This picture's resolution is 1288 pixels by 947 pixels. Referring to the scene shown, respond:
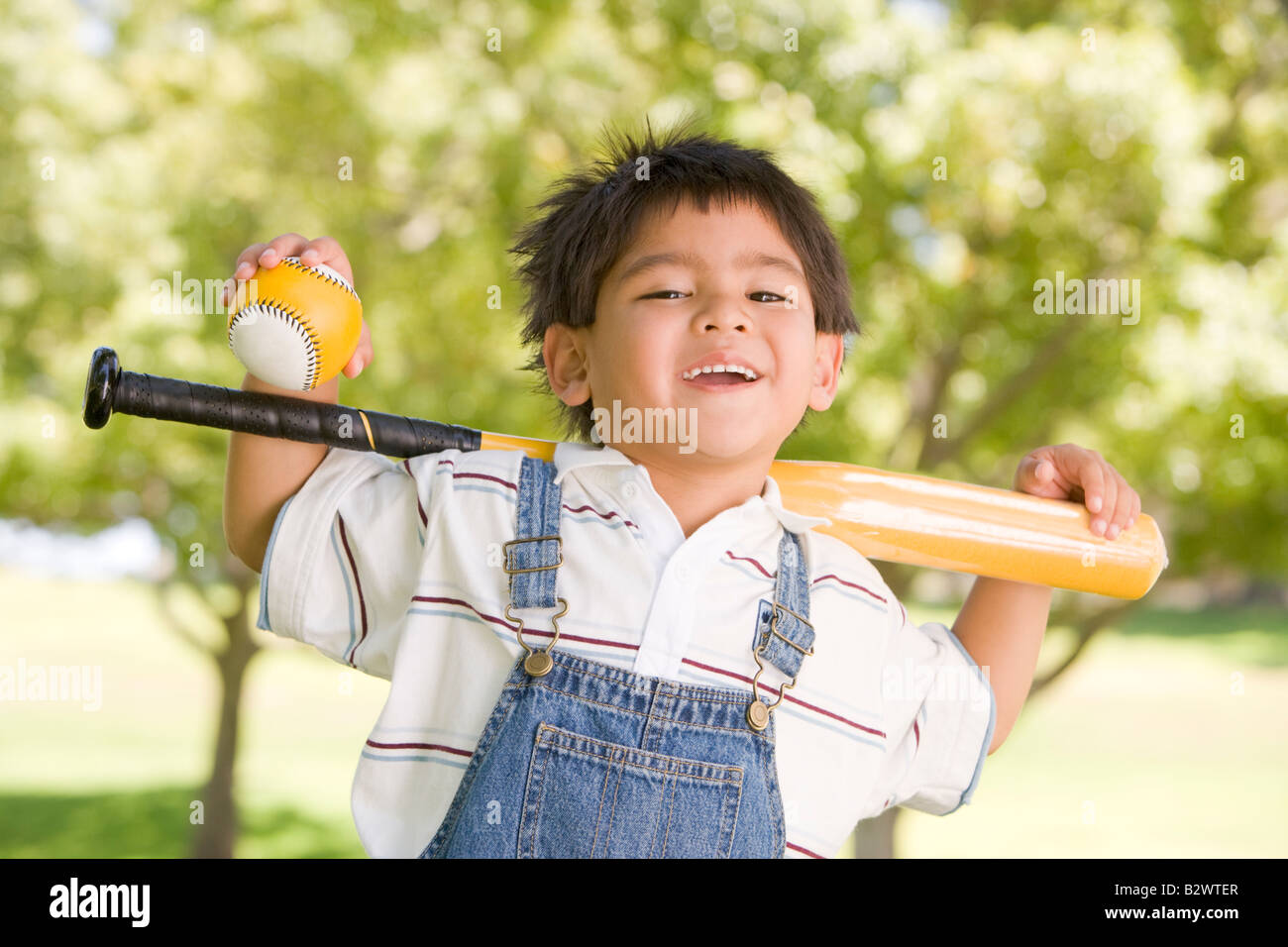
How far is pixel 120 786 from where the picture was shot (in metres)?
9.40

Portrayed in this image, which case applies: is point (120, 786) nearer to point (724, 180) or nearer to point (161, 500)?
point (161, 500)

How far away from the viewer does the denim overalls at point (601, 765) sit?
1.25 metres

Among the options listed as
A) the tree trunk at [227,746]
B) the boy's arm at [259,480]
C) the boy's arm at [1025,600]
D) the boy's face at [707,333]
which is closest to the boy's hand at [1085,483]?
the boy's arm at [1025,600]

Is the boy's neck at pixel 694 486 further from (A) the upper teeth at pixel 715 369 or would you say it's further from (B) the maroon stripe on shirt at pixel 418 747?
(B) the maroon stripe on shirt at pixel 418 747

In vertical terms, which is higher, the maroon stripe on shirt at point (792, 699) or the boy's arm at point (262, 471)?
the boy's arm at point (262, 471)

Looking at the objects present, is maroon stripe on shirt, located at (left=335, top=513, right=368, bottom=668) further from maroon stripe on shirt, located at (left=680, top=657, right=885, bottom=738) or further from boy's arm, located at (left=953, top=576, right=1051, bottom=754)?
boy's arm, located at (left=953, top=576, right=1051, bottom=754)

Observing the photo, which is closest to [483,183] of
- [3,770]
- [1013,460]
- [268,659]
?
[1013,460]

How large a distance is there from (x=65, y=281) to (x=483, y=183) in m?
1.66

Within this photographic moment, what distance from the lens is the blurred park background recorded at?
3.67m

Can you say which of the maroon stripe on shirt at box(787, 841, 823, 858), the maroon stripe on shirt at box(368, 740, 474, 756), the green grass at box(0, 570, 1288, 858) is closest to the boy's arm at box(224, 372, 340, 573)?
the maroon stripe on shirt at box(368, 740, 474, 756)

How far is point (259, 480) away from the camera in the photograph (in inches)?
53.2

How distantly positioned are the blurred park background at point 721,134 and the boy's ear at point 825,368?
1895 millimetres

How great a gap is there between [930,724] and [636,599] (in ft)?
1.48

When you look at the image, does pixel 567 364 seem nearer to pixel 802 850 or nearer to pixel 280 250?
pixel 280 250
